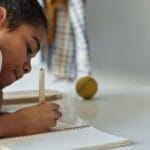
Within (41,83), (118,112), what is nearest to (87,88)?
(118,112)

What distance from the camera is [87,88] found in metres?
1.26

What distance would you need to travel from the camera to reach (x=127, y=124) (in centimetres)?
88

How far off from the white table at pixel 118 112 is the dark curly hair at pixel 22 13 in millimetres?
223

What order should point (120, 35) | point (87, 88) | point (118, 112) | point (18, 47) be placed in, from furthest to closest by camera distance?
point (120, 35), point (87, 88), point (118, 112), point (18, 47)

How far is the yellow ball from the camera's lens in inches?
49.1

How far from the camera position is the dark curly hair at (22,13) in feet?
2.67

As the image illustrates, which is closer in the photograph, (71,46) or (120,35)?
(120,35)

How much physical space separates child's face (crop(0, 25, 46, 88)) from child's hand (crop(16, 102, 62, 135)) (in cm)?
9

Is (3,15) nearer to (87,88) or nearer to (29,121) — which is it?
(29,121)

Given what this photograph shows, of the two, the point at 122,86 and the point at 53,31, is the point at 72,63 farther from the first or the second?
the point at 122,86

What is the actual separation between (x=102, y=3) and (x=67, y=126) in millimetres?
986

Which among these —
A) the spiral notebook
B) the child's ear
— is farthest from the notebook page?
the child's ear

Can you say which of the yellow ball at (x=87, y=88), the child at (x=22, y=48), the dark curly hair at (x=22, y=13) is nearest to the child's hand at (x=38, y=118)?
the child at (x=22, y=48)

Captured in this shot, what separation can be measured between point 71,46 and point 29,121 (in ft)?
3.59
